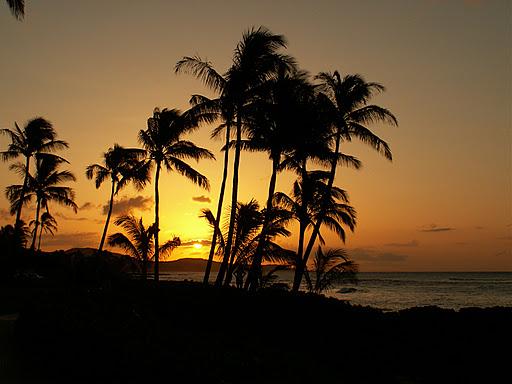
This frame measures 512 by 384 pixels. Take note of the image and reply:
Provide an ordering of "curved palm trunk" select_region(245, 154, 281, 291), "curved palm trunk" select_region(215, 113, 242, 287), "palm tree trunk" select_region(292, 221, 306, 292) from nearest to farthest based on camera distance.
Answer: "curved palm trunk" select_region(245, 154, 281, 291)
"curved palm trunk" select_region(215, 113, 242, 287)
"palm tree trunk" select_region(292, 221, 306, 292)

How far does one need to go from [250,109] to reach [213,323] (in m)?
12.3

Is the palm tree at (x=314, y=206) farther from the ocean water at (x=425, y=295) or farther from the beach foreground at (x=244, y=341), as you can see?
the ocean water at (x=425, y=295)

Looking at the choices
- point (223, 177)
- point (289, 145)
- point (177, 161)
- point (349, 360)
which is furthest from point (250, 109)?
point (349, 360)

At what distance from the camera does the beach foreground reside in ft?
29.2

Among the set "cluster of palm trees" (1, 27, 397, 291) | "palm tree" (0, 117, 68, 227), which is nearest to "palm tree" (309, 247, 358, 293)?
"cluster of palm trees" (1, 27, 397, 291)

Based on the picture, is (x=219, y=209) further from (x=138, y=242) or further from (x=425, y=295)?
(x=425, y=295)

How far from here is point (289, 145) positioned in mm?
23688

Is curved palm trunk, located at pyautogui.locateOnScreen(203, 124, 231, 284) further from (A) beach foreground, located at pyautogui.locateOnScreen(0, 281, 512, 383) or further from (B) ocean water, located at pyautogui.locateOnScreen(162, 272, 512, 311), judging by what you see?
(B) ocean water, located at pyautogui.locateOnScreen(162, 272, 512, 311)

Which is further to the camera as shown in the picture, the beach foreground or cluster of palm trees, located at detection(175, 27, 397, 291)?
cluster of palm trees, located at detection(175, 27, 397, 291)

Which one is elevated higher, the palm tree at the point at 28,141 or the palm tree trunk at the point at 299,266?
the palm tree at the point at 28,141

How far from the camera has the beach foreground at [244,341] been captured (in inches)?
351

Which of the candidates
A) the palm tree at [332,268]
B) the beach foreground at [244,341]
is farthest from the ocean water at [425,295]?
the beach foreground at [244,341]

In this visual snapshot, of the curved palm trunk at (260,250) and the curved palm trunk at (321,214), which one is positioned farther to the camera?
the curved palm trunk at (321,214)

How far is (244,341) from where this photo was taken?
1281 cm
